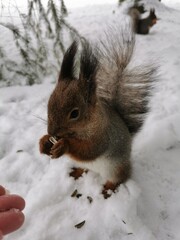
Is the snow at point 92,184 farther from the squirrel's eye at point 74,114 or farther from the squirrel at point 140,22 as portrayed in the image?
the squirrel at point 140,22

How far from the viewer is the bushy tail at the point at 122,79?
1623mm

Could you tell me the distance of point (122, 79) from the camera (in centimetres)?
163

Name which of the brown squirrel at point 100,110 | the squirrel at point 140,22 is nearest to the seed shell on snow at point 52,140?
the brown squirrel at point 100,110

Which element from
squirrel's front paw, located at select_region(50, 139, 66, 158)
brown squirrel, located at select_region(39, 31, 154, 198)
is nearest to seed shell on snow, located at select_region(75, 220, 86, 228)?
brown squirrel, located at select_region(39, 31, 154, 198)

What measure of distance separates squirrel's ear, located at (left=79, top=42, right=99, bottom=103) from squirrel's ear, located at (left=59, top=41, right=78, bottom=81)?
4 centimetres

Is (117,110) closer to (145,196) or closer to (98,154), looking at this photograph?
(98,154)

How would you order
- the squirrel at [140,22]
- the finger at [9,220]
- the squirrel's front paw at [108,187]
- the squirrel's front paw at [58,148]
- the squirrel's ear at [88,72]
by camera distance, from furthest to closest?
the squirrel at [140,22], the squirrel's front paw at [108,187], the squirrel's front paw at [58,148], the squirrel's ear at [88,72], the finger at [9,220]

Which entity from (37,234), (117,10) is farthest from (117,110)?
(117,10)

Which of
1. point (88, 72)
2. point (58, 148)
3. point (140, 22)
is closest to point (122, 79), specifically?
point (88, 72)

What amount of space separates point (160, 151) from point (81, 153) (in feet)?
1.92

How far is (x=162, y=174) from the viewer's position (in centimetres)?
164

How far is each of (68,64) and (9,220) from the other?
639 millimetres

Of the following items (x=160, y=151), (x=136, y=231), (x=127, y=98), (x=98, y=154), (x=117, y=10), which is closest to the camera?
(x=136, y=231)

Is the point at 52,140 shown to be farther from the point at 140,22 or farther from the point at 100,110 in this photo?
the point at 140,22
